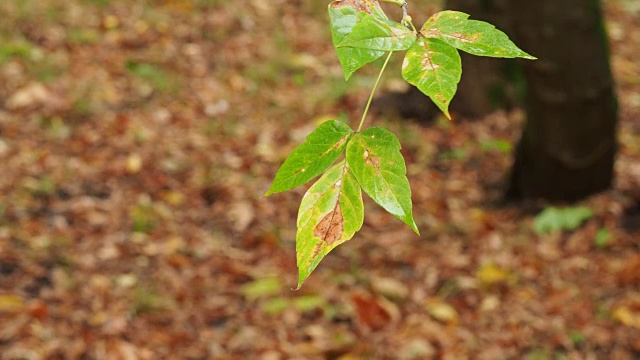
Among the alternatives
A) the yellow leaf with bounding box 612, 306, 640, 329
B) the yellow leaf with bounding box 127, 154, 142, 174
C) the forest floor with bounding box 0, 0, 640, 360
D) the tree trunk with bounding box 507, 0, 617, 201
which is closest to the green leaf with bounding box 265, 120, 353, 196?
the forest floor with bounding box 0, 0, 640, 360

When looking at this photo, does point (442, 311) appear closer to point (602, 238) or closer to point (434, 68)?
point (602, 238)

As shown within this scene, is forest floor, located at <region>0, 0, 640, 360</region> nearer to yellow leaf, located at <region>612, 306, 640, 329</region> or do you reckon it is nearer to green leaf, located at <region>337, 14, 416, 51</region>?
yellow leaf, located at <region>612, 306, 640, 329</region>

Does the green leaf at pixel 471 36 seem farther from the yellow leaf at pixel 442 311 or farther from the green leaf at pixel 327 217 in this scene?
the yellow leaf at pixel 442 311

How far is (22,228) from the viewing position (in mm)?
3688

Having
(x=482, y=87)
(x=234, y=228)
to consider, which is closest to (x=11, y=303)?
(x=234, y=228)

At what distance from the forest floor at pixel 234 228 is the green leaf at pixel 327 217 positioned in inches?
95.5

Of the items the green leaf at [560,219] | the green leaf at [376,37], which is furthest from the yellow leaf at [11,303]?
the green leaf at [376,37]

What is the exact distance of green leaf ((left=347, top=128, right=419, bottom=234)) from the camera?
78 centimetres

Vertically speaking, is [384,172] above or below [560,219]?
above

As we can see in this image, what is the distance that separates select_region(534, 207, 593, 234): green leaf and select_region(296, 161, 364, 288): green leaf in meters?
3.35

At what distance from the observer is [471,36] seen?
2.55 ft

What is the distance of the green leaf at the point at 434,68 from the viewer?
2.53 ft

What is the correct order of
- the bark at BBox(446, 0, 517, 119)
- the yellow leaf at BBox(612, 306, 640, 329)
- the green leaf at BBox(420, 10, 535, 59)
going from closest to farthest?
1. the green leaf at BBox(420, 10, 535, 59)
2. the yellow leaf at BBox(612, 306, 640, 329)
3. the bark at BBox(446, 0, 517, 119)

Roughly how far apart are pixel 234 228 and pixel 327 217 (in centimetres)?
322
